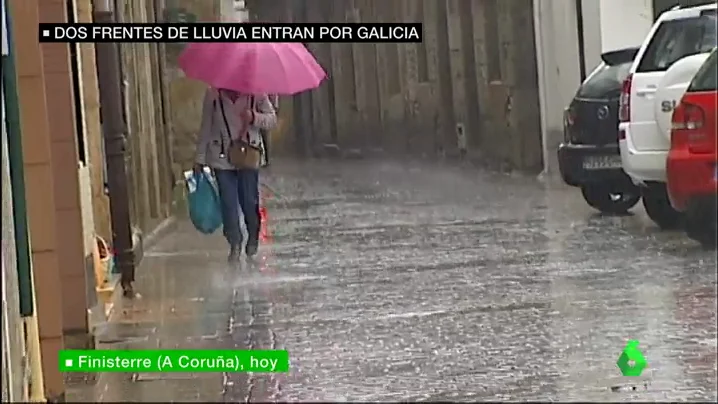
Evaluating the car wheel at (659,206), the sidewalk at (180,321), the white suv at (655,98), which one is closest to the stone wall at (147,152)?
the sidewalk at (180,321)

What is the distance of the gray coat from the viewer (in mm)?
7574

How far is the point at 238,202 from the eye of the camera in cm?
817

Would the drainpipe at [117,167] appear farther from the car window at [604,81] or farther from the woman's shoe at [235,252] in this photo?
the car window at [604,81]

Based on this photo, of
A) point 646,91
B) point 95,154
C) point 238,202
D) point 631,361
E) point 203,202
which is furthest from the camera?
point 203,202

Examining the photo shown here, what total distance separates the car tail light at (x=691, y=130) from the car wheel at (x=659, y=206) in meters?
0.37

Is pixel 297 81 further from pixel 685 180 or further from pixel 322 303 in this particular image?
pixel 685 180

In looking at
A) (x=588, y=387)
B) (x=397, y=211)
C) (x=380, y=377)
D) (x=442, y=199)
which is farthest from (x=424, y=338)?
(x=397, y=211)

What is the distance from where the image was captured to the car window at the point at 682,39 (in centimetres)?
663

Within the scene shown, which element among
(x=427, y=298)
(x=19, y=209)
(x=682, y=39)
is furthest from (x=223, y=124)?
(x=19, y=209)

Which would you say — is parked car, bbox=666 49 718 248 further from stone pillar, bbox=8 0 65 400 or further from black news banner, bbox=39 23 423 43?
stone pillar, bbox=8 0 65 400

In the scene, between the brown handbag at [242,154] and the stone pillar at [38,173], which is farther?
the brown handbag at [242,154]

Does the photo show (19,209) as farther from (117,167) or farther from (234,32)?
(117,167)

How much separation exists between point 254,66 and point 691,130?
1834mm

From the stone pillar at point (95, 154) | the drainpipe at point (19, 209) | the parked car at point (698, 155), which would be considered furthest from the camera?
the stone pillar at point (95, 154)
